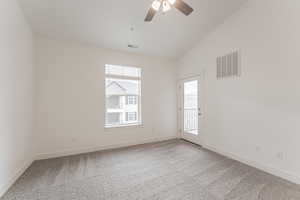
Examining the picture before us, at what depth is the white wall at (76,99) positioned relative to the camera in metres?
3.34

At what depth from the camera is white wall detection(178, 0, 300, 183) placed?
94.3 inches

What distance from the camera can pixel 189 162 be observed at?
3.12 m

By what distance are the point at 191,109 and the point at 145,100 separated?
1560 mm

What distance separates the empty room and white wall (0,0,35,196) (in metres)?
0.03

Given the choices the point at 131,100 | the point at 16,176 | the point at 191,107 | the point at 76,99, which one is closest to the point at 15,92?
the point at 76,99

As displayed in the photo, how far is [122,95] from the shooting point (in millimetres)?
4293

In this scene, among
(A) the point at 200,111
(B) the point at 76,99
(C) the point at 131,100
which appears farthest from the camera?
(C) the point at 131,100

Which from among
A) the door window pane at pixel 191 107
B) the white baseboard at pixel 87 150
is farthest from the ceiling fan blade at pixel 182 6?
the white baseboard at pixel 87 150

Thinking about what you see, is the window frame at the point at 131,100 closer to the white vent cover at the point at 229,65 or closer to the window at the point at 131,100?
the window at the point at 131,100

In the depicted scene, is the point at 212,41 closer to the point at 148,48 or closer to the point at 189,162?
the point at 148,48

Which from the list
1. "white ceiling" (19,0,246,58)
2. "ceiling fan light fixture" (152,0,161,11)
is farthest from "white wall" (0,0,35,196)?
"ceiling fan light fixture" (152,0,161,11)

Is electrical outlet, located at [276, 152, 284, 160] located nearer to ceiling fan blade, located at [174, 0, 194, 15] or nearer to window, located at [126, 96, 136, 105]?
ceiling fan blade, located at [174, 0, 194, 15]

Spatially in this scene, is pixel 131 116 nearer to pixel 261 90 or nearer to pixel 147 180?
pixel 147 180

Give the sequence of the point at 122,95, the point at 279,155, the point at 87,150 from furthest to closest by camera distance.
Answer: the point at 122,95
the point at 87,150
the point at 279,155
